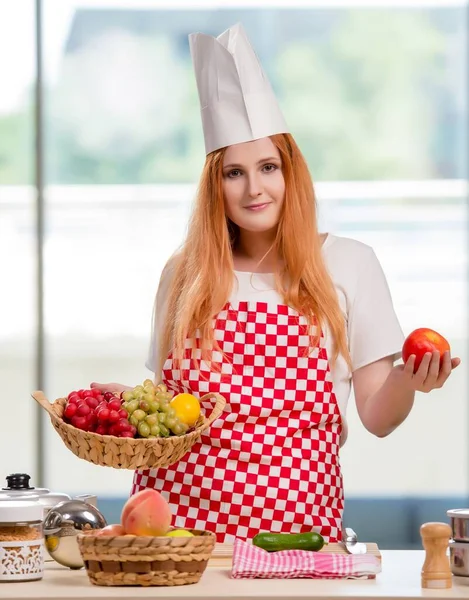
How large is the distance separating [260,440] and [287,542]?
46cm

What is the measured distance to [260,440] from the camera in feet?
7.59

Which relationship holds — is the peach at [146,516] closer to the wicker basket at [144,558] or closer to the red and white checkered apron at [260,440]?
the wicker basket at [144,558]

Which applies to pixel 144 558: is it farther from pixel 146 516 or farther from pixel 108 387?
pixel 108 387

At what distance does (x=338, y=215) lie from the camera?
4.48m

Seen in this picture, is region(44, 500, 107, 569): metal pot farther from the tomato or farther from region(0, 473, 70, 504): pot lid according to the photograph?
the tomato

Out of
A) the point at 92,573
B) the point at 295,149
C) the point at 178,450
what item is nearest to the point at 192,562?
the point at 92,573

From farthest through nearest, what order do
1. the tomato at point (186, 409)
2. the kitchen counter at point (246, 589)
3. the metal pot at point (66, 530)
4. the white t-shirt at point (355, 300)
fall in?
the white t-shirt at point (355, 300) → the tomato at point (186, 409) → the metal pot at point (66, 530) → the kitchen counter at point (246, 589)

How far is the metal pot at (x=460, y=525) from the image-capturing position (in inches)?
68.1

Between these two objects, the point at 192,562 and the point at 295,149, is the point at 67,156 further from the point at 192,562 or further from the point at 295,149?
the point at 192,562

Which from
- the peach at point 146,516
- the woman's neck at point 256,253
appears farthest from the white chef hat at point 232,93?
the peach at point 146,516

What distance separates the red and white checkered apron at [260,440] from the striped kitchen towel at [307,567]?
0.51 m

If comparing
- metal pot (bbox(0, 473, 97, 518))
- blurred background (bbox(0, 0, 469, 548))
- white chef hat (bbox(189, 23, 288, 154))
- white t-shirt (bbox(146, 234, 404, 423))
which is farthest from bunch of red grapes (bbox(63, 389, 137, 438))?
blurred background (bbox(0, 0, 469, 548))

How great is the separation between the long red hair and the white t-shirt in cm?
3

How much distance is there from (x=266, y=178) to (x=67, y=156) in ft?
7.54
